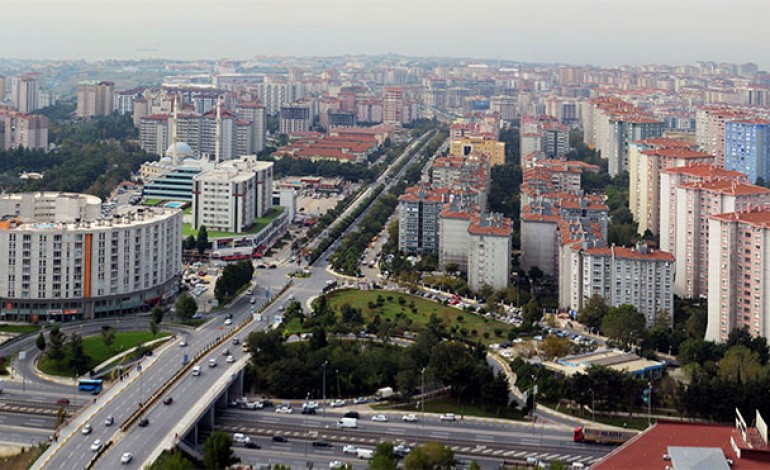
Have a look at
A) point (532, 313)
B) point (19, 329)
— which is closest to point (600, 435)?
point (532, 313)

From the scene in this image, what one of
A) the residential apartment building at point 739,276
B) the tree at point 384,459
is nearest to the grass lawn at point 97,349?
the tree at point 384,459

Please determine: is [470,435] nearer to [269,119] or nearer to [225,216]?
[225,216]

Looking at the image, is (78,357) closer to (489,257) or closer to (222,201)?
(489,257)

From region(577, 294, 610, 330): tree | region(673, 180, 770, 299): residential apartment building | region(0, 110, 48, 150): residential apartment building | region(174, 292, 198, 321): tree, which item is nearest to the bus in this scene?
region(174, 292, 198, 321): tree

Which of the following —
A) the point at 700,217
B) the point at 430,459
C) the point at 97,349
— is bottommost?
the point at 430,459

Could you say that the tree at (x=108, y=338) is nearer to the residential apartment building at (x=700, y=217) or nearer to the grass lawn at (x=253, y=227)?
the grass lawn at (x=253, y=227)

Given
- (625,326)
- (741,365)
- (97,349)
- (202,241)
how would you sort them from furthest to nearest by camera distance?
(202,241), (625,326), (97,349), (741,365)
